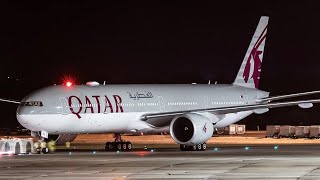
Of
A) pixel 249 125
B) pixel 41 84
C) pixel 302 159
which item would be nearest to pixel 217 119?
pixel 302 159

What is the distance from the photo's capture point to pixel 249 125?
114 meters

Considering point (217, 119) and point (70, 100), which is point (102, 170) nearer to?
point (70, 100)

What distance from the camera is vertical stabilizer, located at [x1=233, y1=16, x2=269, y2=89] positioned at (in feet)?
200

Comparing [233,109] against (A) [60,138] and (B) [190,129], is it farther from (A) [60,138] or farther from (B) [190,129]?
(A) [60,138]

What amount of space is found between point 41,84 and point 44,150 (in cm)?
9549

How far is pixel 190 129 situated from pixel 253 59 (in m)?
12.7

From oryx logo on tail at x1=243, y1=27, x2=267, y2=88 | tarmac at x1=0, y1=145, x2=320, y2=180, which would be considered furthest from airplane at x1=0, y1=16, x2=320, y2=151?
tarmac at x1=0, y1=145, x2=320, y2=180

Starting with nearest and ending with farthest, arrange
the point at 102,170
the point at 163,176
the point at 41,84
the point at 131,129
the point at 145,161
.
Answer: the point at 163,176 → the point at 102,170 → the point at 145,161 → the point at 131,129 → the point at 41,84

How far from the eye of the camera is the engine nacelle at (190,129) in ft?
163

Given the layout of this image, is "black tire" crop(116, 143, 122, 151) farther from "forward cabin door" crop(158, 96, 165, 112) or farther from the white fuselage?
"forward cabin door" crop(158, 96, 165, 112)

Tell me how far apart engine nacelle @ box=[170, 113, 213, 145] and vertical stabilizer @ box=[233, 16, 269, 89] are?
10496 millimetres

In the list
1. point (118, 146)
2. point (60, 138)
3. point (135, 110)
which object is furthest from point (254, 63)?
point (60, 138)

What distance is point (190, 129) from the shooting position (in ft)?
165

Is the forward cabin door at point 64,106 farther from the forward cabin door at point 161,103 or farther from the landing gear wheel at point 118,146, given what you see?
the forward cabin door at point 161,103
